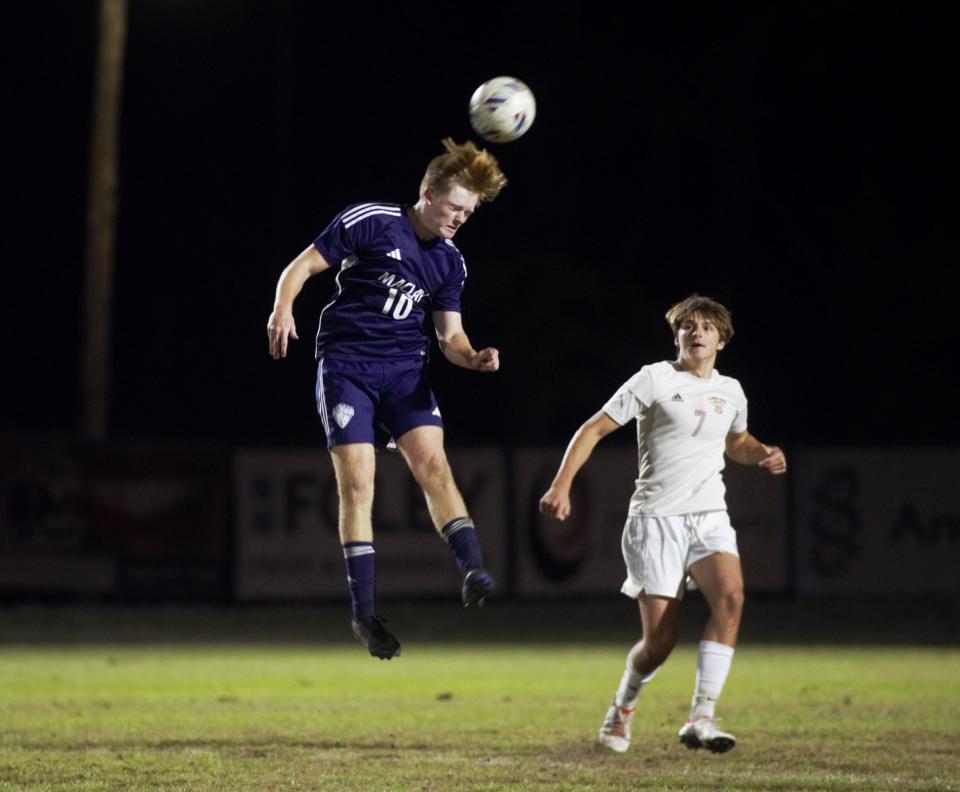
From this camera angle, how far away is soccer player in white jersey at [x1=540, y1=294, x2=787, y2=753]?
10383 mm

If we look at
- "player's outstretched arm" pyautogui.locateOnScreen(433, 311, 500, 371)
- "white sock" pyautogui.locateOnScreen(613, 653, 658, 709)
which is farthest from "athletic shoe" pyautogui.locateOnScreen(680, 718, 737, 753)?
"player's outstretched arm" pyautogui.locateOnScreen(433, 311, 500, 371)

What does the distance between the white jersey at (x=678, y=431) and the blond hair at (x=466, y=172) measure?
155 cm

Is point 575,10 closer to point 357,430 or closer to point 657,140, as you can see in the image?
point 657,140

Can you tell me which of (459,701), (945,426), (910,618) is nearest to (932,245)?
(945,426)

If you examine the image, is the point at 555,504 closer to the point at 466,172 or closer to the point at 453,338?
the point at 453,338

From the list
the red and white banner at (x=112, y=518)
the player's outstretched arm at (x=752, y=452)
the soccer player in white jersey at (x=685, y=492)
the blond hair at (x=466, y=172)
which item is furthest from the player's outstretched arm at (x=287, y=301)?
the red and white banner at (x=112, y=518)

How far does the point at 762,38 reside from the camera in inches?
1612

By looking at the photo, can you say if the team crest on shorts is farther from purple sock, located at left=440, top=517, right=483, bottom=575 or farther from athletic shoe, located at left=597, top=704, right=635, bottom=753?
athletic shoe, located at left=597, top=704, right=635, bottom=753

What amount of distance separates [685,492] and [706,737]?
1382 millimetres

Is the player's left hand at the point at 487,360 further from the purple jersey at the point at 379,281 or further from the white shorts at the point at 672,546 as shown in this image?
the white shorts at the point at 672,546

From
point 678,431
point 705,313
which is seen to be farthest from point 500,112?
point 678,431

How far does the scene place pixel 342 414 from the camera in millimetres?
9727

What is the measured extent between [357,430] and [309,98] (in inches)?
1504

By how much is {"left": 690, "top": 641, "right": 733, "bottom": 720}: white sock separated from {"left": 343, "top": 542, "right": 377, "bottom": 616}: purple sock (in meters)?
2.01
